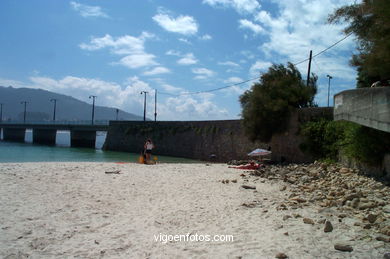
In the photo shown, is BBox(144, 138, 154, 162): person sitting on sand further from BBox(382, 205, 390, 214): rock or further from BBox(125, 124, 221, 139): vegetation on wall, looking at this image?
BBox(125, 124, 221, 139): vegetation on wall

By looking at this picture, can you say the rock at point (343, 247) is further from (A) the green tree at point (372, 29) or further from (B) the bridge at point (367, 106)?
(A) the green tree at point (372, 29)

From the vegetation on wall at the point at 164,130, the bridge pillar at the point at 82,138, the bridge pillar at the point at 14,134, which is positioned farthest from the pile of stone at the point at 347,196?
the bridge pillar at the point at 14,134

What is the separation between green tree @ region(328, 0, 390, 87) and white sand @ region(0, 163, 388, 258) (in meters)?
4.79

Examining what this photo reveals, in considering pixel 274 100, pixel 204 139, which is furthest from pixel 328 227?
pixel 204 139

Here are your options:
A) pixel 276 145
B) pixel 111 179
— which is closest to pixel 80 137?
pixel 276 145

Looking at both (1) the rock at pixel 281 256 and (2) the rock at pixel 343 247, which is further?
(2) the rock at pixel 343 247

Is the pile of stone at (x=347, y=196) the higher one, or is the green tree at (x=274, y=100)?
the green tree at (x=274, y=100)

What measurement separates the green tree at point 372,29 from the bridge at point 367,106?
1113 millimetres

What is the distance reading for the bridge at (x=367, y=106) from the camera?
7.85 m

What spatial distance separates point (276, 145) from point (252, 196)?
15472 millimetres

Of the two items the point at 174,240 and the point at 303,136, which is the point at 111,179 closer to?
the point at 174,240

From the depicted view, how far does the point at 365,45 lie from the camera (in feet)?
35.7

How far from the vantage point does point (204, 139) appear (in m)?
39.3

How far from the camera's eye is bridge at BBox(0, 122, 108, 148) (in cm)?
7254
